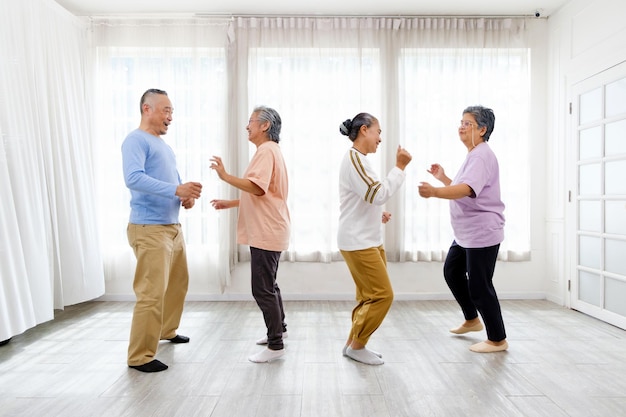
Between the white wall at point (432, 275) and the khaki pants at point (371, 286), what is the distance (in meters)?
2.06

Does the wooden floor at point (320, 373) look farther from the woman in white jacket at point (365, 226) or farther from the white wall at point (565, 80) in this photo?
the white wall at point (565, 80)

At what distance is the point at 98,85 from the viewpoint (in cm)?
475

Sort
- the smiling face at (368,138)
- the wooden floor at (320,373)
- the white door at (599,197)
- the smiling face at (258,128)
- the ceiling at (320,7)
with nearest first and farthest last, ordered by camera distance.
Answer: the wooden floor at (320,373) < the smiling face at (368,138) < the smiling face at (258,128) < the white door at (599,197) < the ceiling at (320,7)

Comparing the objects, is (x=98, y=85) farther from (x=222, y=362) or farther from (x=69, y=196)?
(x=222, y=362)

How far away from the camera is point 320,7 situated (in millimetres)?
4578

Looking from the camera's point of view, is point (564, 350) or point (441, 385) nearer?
point (441, 385)

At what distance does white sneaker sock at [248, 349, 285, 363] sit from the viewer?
2.83 meters

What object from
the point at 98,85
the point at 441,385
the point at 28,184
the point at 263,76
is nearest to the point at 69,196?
the point at 28,184

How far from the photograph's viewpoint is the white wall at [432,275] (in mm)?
4793

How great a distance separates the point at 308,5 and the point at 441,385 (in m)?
3.61

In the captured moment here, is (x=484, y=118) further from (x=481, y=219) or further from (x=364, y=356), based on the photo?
(x=364, y=356)

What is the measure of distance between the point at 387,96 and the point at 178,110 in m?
2.10

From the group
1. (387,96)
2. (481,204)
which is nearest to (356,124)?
(481,204)

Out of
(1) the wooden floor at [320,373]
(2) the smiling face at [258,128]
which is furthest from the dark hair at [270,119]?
(1) the wooden floor at [320,373]
